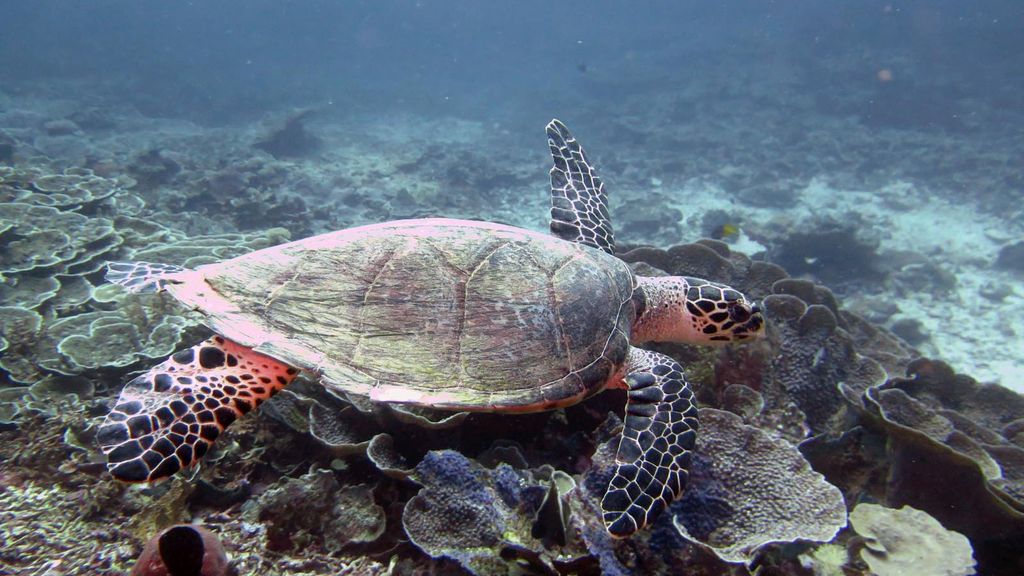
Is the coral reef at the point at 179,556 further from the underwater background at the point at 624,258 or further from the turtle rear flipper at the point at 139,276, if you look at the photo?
the turtle rear flipper at the point at 139,276

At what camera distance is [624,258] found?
4961 mm

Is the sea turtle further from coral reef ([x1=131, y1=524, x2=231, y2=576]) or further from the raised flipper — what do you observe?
the raised flipper

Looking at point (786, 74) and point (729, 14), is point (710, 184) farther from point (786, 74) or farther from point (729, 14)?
point (729, 14)

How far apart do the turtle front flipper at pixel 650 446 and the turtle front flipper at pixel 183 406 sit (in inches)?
75.2

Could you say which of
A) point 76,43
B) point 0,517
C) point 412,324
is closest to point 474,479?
point 412,324

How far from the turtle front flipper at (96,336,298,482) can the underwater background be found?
0.84 ft

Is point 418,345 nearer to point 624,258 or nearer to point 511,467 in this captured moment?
point 511,467

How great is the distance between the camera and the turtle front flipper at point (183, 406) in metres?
2.19

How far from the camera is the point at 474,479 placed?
7.48 feet

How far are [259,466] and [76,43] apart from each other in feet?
174

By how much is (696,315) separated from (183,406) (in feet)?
10.7

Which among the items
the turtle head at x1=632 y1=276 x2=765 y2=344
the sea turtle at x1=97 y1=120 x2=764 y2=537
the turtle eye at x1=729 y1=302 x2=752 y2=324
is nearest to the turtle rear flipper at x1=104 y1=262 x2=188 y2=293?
the sea turtle at x1=97 y1=120 x2=764 y2=537

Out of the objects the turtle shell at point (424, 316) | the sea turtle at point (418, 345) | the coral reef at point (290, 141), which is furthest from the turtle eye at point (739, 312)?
the coral reef at point (290, 141)

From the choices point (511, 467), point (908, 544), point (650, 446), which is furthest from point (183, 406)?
point (908, 544)
